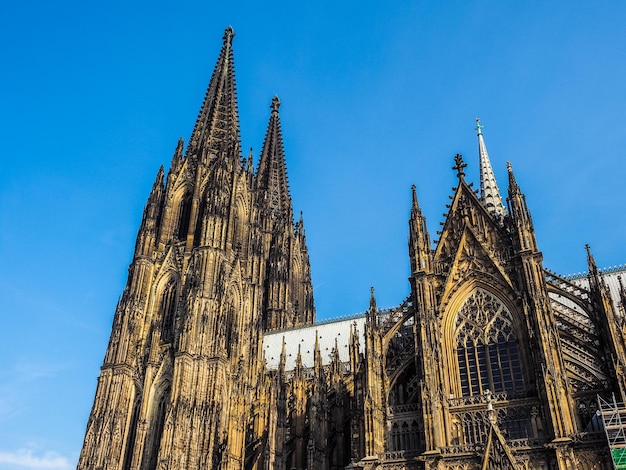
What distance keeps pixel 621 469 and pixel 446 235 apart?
14268mm

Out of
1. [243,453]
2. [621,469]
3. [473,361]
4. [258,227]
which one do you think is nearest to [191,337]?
[243,453]

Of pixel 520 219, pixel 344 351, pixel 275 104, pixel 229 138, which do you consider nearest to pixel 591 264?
pixel 520 219

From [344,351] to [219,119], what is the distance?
80.2 ft

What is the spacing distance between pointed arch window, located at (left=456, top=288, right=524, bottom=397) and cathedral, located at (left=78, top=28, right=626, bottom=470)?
7 cm

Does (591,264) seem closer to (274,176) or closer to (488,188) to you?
(488,188)

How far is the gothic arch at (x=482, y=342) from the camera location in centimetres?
3019

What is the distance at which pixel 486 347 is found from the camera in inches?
1224

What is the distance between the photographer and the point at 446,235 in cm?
3491

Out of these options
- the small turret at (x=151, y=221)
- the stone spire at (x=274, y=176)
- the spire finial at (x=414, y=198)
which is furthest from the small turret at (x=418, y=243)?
the stone spire at (x=274, y=176)

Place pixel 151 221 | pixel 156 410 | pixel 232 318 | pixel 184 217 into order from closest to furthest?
pixel 156 410, pixel 232 318, pixel 151 221, pixel 184 217

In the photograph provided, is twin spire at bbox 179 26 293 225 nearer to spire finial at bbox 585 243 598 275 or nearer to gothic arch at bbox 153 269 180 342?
gothic arch at bbox 153 269 180 342

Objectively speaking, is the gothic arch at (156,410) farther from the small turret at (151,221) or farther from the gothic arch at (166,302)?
the small turret at (151,221)

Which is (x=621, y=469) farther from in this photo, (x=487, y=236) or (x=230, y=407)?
(x=230, y=407)

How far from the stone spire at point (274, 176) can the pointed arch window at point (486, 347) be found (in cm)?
3326
